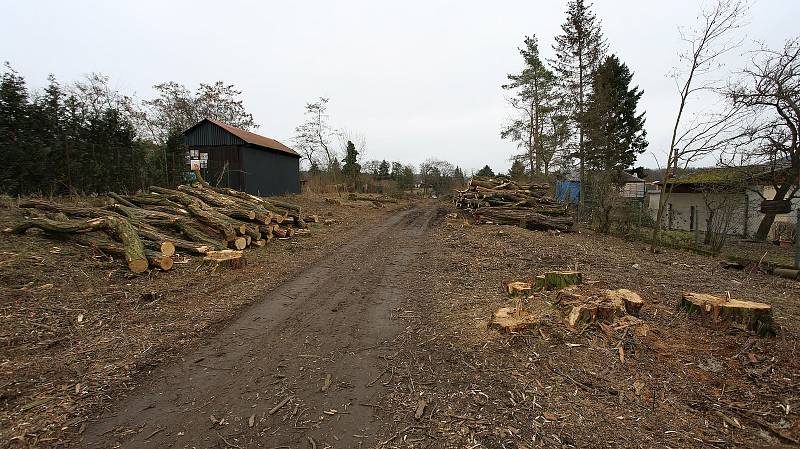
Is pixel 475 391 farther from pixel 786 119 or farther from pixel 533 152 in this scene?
pixel 533 152

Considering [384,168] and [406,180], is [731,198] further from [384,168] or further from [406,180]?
[384,168]

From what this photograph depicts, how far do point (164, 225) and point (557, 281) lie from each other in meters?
8.50

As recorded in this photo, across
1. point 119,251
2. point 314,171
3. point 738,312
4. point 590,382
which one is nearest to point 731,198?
point 738,312

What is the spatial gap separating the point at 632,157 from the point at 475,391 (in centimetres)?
3117

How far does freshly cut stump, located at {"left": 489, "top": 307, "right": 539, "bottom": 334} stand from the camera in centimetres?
413

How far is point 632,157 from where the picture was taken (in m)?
28.7

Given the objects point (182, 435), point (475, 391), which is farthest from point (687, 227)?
point (182, 435)

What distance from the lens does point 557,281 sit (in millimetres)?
5492

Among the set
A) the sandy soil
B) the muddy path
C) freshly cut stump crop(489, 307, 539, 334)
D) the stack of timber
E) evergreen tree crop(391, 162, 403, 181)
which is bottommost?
the muddy path

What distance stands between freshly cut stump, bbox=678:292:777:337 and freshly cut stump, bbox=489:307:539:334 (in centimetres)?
181

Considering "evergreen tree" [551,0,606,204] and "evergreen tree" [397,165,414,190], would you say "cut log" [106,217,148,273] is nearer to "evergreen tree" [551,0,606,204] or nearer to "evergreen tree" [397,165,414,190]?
"evergreen tree" [551,0,606,204]

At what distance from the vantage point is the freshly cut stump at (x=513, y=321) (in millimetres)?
4133

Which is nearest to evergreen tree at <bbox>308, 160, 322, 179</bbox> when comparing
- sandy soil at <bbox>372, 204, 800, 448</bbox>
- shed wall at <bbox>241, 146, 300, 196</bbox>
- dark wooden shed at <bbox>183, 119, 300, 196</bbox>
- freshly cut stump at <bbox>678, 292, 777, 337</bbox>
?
shed wall at <bbox>241, 146, 300, 196</bbox>

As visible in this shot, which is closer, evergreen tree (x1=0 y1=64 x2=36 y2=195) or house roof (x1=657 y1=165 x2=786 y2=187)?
evergreen tree (x1=0 y1=64 x2=36 y2=195)
